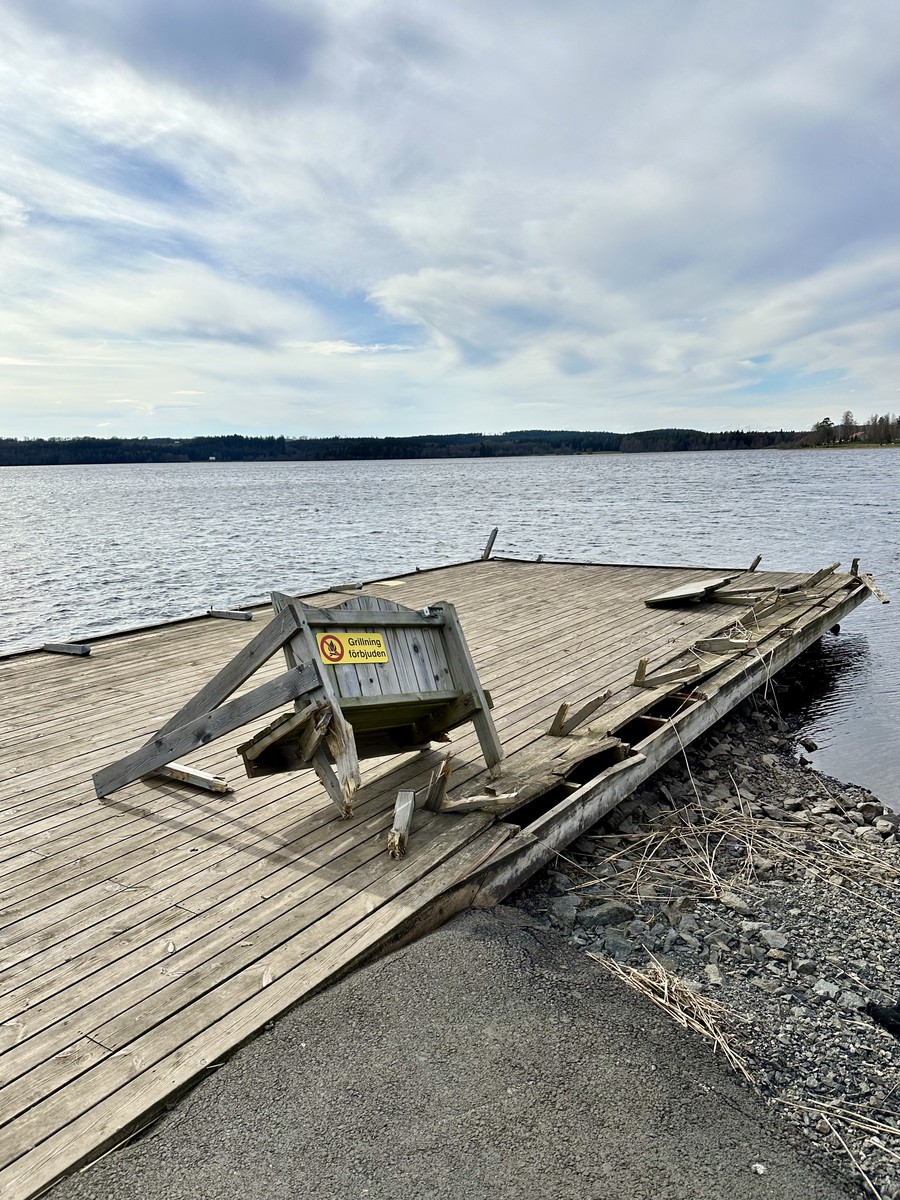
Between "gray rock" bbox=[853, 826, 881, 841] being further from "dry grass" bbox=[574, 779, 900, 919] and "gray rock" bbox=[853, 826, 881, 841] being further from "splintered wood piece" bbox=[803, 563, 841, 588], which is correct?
"splintered wood piece" bbox=[803, 563, 841, 588]

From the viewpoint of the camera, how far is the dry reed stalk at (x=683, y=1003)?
3320 millimetres

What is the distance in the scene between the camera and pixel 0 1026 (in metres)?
3.02

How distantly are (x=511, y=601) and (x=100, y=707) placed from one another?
6.57 m

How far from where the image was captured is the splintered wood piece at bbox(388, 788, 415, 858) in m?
4.21

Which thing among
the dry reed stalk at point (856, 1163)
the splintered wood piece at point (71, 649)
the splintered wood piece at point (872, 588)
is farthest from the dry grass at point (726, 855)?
the splintered wood piece at point (872, 588)

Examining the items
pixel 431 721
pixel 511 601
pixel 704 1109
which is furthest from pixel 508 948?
pixel 511 601

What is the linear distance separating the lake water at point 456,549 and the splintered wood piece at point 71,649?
8.67 metres

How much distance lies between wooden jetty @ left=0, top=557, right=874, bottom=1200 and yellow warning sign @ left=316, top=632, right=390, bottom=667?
76cm

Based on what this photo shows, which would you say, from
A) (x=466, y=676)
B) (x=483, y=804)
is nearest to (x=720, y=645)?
(x=466, y=676)

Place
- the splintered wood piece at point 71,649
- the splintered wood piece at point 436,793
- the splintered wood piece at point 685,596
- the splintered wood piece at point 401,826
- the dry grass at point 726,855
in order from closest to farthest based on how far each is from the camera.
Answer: the splintered wood piece at point 401,826 → the splintered wood piece at point 436,793 → the dry grass at point 726,855 → the splintered wood piece at point 71,649 → the splintered wood piece at point 685,596

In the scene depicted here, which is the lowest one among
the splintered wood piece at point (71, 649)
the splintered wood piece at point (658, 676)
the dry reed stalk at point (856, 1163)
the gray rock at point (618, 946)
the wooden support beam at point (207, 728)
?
the gray rock at point (618, 946)

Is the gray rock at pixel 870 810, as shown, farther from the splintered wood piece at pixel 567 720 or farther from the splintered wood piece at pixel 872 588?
the splintered wood piece at pixel 872 588

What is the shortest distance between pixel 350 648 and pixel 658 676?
3877 millimetres

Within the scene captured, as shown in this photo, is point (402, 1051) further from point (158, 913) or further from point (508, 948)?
point (158, 913)
